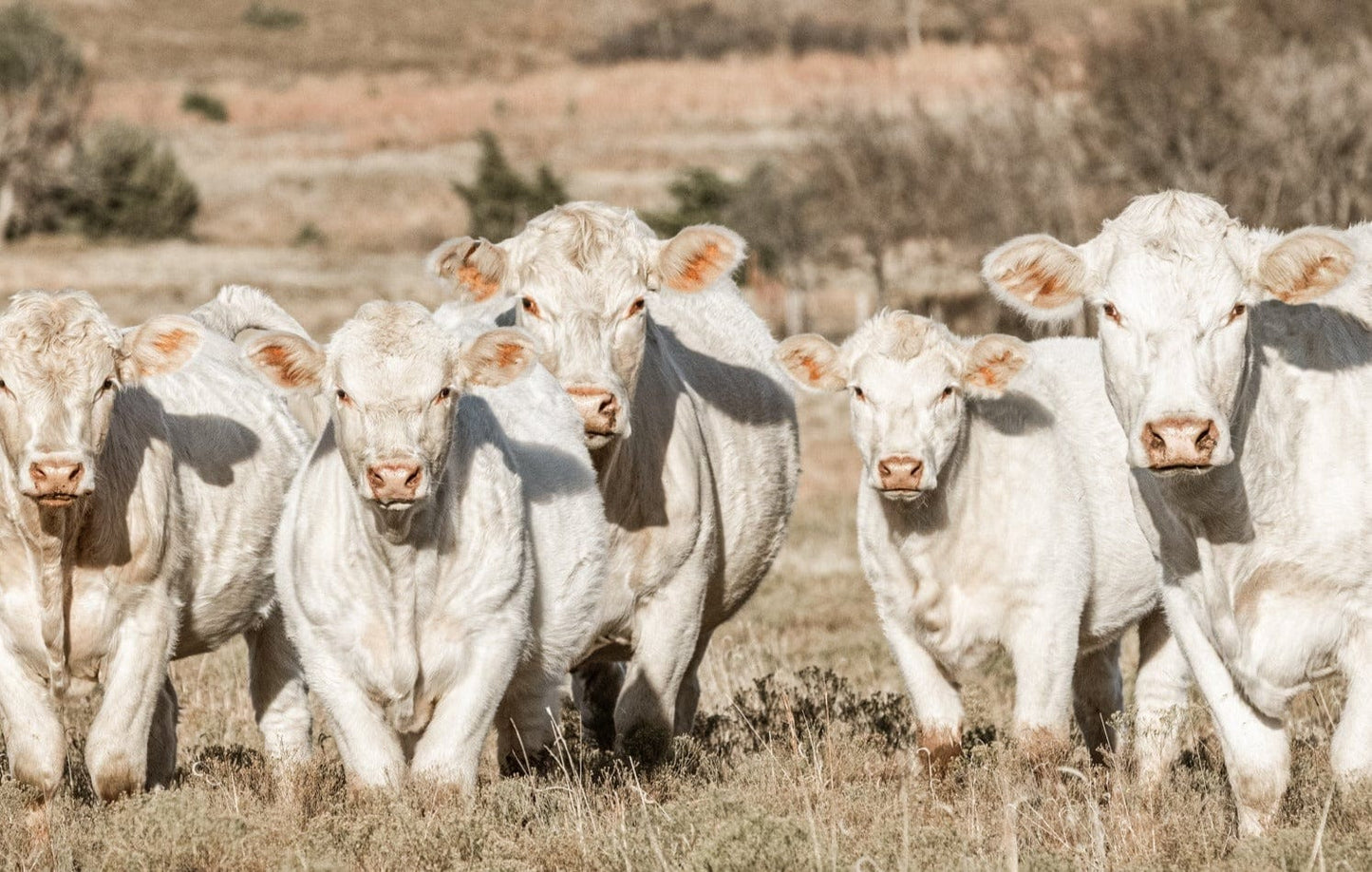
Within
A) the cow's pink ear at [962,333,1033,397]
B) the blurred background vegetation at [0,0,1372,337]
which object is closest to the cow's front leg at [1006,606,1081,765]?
the cow's pink ear at [962,333,1033,397]

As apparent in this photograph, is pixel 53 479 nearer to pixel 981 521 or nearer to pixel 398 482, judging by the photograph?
pixel 398 482

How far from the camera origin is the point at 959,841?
575 centimetres

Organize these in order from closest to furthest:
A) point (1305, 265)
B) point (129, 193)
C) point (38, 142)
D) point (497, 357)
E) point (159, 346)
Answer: point (1305, 265) < point (497, 357) < point (159, 346) < point (129, 193) < point (38, 142)

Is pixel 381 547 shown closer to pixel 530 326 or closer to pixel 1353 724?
pixel 530 326

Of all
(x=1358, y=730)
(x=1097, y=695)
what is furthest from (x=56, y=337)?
(x=1097, y=695)

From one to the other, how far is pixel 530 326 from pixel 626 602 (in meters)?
1.19

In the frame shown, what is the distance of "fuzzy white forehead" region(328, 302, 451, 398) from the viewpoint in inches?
235

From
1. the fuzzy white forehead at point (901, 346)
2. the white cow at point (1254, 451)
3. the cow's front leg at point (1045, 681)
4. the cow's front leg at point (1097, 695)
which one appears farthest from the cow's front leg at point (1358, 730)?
the cow's front leg at point (1097, 695)

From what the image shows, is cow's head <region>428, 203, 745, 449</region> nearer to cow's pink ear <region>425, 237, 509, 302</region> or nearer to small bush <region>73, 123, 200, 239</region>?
cow's pink ear <region>425, 237, 509, 302</region>

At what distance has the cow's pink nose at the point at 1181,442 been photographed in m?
5.36

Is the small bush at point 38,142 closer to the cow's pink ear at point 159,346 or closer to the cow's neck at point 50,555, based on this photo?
the cow's pink ear at point 159,346

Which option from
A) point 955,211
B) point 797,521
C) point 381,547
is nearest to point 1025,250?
point 381,547

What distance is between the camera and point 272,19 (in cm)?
10750

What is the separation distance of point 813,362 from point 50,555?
10.2ft
